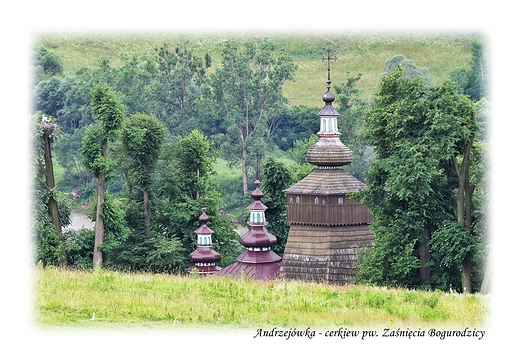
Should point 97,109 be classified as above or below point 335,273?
above

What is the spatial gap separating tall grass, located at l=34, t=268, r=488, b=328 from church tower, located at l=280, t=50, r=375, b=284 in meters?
26.4

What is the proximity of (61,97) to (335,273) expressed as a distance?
2485 inches

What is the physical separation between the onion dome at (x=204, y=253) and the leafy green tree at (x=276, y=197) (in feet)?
20.1

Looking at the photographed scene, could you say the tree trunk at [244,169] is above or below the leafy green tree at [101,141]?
below

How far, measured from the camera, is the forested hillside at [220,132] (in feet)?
186

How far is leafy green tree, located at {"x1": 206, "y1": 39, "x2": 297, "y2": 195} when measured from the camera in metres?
120

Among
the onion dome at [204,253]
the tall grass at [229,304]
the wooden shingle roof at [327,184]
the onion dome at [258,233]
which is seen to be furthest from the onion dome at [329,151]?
the tall grass at [229,304]

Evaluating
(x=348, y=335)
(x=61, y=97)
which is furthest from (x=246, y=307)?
(x=61, y=97)

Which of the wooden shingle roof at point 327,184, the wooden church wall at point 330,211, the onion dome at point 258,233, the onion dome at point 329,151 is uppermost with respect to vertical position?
the onion dome at point 329,151

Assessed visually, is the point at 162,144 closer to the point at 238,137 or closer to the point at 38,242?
the point at 38,242

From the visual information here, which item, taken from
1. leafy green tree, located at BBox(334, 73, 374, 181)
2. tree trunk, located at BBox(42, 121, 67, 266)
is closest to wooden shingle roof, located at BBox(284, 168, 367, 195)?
tree trunk, located at BBox(42, 121, 67, 266)

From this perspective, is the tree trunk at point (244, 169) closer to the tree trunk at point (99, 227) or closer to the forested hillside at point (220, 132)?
the forested hillside at point (220, 132)

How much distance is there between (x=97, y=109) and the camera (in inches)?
2832

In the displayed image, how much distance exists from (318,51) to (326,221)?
79.7m
